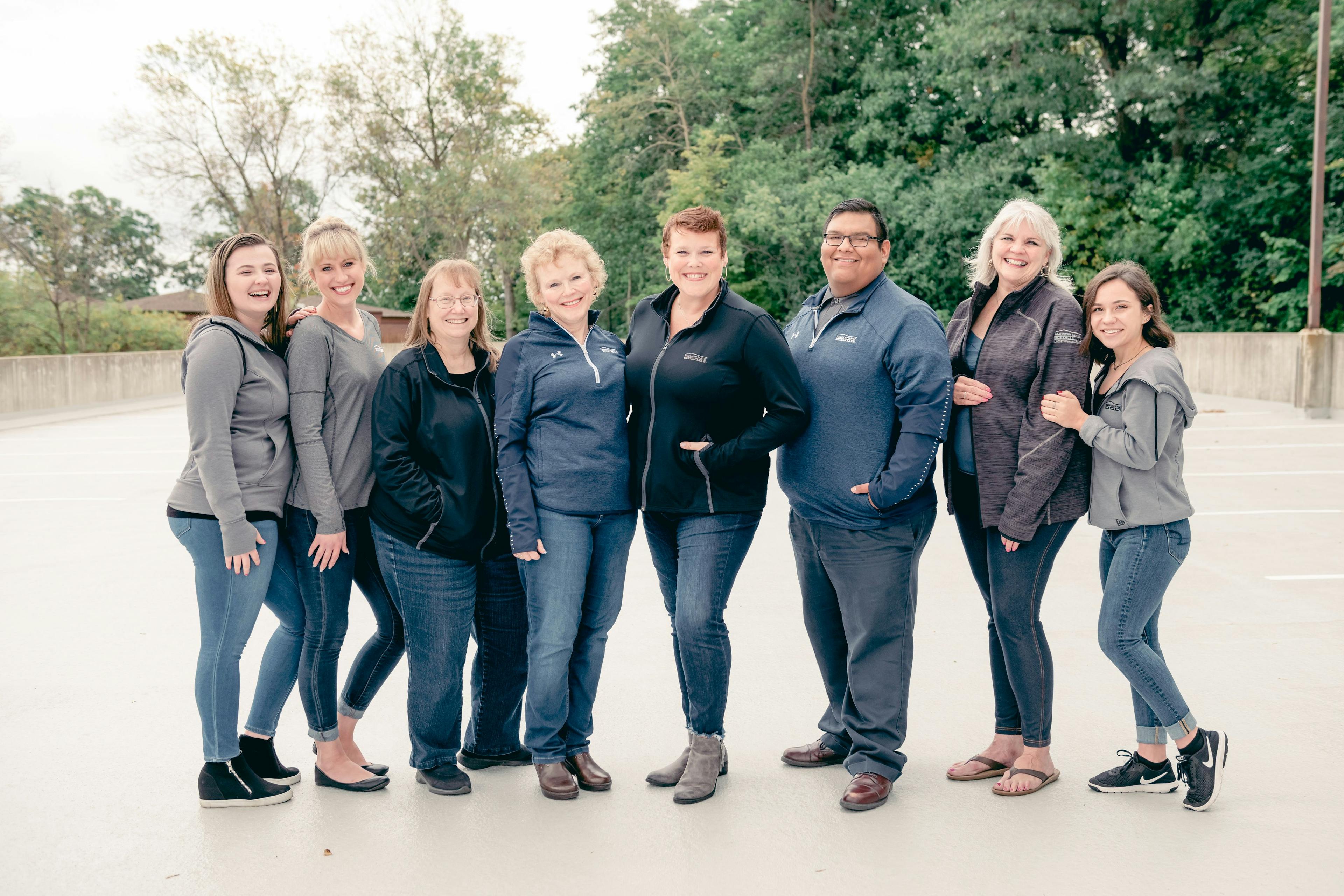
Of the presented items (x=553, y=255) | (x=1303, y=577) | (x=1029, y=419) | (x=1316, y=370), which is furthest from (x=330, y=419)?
(x=1316, y=370)

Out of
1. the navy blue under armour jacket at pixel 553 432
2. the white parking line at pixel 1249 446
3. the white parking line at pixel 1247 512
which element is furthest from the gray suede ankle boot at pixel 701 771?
the white parking line at pixel 1249 446

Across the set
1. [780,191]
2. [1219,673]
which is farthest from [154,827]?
[780,191]

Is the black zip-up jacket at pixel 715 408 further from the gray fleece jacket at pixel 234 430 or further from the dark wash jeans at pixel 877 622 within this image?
the gray fleece jacket at pixel 234 430

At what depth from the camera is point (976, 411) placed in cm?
352

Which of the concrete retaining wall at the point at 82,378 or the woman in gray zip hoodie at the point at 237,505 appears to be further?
the concrete retaining wall at the point at 82,378

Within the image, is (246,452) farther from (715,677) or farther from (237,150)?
(237,150)

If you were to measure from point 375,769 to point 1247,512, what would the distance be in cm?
764

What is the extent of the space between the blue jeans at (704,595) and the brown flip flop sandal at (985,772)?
2.78ft

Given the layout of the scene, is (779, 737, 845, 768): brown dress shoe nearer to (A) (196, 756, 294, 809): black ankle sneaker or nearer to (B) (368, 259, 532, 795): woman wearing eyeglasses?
(B) (368, 259, 532, 795): woman wearing eyeglasses

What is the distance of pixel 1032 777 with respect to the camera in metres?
3.48

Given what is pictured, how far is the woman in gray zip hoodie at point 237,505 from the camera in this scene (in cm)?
329

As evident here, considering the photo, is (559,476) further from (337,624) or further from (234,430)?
(234,430)

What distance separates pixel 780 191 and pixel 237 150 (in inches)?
764

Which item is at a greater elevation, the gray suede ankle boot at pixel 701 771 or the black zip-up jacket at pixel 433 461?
the black zip-up jacket at pixel 433 461
